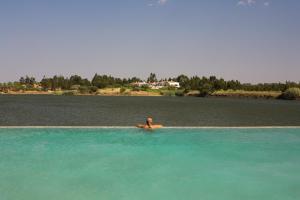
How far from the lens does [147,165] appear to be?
1625 cm

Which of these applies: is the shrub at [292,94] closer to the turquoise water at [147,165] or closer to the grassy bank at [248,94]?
the grassy bank at [248,94]

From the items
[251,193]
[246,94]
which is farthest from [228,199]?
[246,94]

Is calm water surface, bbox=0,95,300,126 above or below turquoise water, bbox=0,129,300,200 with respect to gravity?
below

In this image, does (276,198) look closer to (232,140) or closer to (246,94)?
(232,140)

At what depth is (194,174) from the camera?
14.9 meters

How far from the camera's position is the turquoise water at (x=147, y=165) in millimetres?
12531

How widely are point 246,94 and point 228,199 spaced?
159 meters

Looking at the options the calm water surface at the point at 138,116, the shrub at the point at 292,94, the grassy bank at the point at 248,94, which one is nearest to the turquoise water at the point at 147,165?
the calm water surface at the point at 138,116

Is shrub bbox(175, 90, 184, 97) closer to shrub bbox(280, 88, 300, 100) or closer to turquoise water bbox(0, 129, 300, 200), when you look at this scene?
shrub bbox(280, 88, 300, 100)

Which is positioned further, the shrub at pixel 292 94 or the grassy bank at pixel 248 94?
the grassy bank at pixel 248 94

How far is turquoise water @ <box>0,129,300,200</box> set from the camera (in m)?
12.5

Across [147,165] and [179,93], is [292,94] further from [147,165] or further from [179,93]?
[147,165]

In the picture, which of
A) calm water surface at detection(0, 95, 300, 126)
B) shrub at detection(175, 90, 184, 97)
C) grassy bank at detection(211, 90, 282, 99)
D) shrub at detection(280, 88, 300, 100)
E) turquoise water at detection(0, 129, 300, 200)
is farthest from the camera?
shrub at detection(175, 90, 184, 97)

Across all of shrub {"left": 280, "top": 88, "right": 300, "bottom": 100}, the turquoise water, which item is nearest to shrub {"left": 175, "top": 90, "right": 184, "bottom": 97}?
shrub {"left": 280, "top": 88, "right": 300, "bottom": 100}
